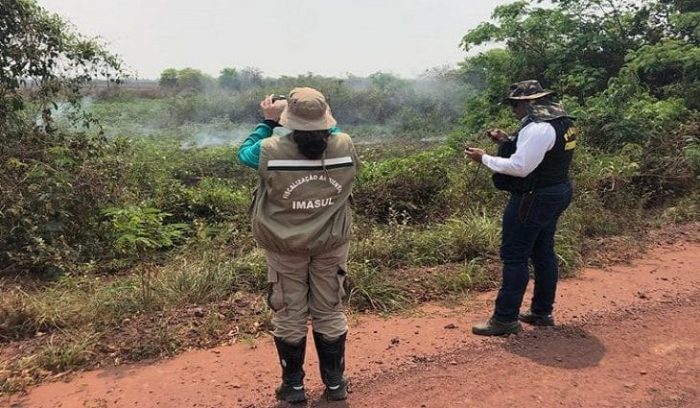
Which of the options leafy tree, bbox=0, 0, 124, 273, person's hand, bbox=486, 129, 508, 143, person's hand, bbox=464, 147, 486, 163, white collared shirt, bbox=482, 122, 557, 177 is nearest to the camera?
white collared shirt, bbox=482, 122, 557, 177

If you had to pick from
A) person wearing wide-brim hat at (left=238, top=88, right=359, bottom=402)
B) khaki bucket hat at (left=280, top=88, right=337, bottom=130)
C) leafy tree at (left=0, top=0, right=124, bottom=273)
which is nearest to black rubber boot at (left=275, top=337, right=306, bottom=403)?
person wearing wide-brim hat at (left=238, top=88, right=359, bottom=402)

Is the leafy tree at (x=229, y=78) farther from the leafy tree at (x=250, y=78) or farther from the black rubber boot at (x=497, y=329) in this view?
the black rubber boot at (x=497, y=329)

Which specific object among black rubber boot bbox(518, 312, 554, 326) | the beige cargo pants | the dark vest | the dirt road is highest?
the dark vest

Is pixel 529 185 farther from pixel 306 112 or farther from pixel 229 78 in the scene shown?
pixel 229 78

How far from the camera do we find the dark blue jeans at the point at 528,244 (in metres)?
3.96

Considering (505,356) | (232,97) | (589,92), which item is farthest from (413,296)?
(232,97)

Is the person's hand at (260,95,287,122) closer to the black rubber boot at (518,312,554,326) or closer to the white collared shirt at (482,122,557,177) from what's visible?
the white collared shirt at (482,122,557,177)

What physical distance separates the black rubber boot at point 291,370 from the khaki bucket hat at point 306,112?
1125 mm

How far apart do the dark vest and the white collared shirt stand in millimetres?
56

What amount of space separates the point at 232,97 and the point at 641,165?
28927 mm

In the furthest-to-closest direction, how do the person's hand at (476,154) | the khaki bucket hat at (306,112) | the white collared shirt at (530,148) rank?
the person's hand at (476,154) → the white collared shirt at (530,148) → the khaki bucket hat at (306,112)

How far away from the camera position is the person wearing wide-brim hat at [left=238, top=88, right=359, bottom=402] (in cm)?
297

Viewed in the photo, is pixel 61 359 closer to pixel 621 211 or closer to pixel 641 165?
pixel 621 211

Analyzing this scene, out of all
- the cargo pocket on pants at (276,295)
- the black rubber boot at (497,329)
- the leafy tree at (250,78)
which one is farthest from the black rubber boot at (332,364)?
the leafy tree at (250,78)
